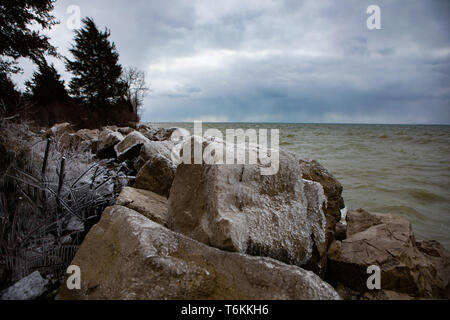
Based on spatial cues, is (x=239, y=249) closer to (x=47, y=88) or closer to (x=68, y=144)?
(x=68, y=144)

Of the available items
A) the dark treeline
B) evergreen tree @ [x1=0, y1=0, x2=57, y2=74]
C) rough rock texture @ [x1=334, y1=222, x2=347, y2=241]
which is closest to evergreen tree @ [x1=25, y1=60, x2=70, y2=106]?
the dark treeline

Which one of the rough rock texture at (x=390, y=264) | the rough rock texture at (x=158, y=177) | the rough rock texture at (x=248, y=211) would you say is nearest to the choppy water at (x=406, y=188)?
the rough rock texture at (x=390, y=264)

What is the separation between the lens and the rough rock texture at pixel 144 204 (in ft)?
6.48

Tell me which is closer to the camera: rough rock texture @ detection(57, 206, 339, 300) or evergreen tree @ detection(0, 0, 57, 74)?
rough rock texture @ detection(57, 206, 339, 300)

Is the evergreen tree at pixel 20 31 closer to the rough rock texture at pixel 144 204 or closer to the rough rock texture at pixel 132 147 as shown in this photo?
the rough rock texture at pixel 132 147

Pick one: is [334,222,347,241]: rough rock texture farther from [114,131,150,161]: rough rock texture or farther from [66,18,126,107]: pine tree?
[66,18,126,107]: pine tree

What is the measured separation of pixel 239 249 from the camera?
150 centimetres

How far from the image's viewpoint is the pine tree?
19.0 metres

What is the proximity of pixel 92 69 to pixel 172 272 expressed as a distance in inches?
883

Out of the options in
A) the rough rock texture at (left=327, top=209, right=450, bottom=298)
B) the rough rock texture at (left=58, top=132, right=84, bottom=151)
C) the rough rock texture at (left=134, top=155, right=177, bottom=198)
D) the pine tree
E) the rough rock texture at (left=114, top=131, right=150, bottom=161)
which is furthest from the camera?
the pine tree

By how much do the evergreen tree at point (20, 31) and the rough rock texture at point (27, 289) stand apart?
6.71 metres

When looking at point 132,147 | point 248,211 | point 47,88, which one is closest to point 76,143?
point 132,147
